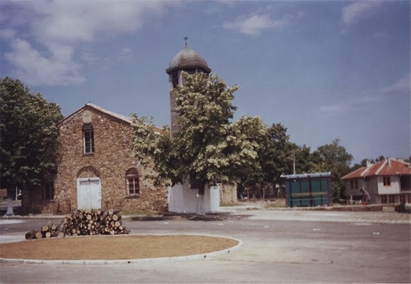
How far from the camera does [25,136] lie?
2977 centimetres

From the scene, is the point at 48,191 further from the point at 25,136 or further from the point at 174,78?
the point at 174,78

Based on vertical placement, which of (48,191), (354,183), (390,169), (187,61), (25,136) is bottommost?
(354,183)

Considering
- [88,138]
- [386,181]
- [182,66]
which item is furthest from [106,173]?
[386,181]

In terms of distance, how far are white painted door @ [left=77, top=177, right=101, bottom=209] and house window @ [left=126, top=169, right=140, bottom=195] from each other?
2.44 metres

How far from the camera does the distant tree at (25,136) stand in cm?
2866

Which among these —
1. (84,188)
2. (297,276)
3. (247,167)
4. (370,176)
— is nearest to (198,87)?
(247,167)

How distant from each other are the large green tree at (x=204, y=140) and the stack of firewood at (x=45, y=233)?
8679 millimetres

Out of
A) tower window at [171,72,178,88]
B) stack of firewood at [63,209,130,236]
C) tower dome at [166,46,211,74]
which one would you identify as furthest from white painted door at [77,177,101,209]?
stack of firewood at [63,209,130,236]

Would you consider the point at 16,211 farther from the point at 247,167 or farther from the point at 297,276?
the point at 297,276

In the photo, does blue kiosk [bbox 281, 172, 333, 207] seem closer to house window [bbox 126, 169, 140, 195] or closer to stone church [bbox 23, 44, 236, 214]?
stone church [bbox 23, 44, 236, 214]

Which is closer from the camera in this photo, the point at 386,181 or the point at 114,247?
the point at 114,247

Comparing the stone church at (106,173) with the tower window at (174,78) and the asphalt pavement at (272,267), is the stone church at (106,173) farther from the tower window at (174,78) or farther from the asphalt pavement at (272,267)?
the asphalt pavement at (272,267)

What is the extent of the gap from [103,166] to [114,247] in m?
19.1

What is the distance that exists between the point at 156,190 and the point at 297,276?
21.7 meters
